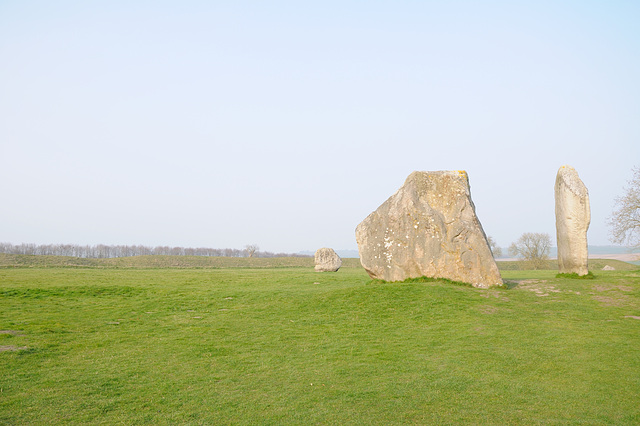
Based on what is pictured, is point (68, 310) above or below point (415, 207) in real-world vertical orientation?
below

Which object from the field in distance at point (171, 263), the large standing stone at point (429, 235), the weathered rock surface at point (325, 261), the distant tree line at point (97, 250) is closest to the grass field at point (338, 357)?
the large standing stone at point (429, 235)

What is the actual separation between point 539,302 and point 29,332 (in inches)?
677

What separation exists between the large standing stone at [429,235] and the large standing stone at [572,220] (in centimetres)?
442

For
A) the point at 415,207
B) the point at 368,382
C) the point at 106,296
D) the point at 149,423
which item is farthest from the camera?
the point at 106,296

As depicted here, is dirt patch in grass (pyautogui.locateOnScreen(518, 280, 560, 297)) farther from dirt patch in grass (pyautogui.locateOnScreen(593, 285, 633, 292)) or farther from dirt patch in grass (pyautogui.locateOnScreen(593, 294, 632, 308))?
dirt patch in grass (pyautogui.locateOnScreen(593, 294, 632, 308))

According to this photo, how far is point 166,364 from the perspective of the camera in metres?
11.2

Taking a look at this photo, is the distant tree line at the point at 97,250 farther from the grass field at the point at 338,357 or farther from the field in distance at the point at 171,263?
the grass field at the point at 338,357

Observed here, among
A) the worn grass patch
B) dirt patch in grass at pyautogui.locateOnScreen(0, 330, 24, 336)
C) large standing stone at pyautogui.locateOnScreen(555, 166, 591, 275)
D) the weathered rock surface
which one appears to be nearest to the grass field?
dirt patch in grass at pyautogui.locateOnScreen(0, 330, 24, 336)

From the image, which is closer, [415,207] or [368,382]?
[368,382]

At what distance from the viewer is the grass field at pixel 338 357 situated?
823 cm

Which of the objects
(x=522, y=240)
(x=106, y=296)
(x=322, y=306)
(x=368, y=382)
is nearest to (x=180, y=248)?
(x=522, y=240)

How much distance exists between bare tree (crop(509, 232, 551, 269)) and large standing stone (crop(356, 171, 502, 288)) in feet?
135

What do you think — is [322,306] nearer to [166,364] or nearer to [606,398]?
[166,364]

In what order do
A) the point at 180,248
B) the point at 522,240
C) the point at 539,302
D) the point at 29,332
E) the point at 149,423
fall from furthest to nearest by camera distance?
1. the point at 180,248
2. the point at 522,240
3. the point at 539,302
4. the point at 29,332
5. the point at 149,423
